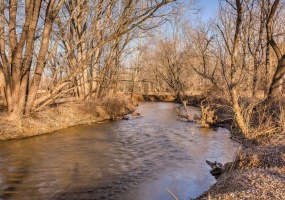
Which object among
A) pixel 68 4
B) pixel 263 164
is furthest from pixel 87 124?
pixel 263 164

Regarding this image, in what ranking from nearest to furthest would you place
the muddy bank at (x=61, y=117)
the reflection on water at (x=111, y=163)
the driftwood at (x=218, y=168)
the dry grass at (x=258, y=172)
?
the dry grass at (x=258, y=172)
the reflection on water at (x=111, y=163)
the driftwood at (x=218, y=168)
the muddy bank at (x=61, y=117)

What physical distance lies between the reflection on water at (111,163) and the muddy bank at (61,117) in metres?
0.83

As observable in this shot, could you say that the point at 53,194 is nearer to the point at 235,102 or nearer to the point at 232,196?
the point at 232,196

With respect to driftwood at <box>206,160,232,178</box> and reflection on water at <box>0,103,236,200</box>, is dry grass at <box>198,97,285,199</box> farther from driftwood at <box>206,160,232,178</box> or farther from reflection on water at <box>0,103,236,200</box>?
reflection on water at <box>0,103,236,200</box>

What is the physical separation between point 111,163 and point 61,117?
8316 mm

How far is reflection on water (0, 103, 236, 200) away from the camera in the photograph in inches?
263

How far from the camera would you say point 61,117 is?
1636cm

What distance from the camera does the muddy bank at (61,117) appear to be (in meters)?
12.8

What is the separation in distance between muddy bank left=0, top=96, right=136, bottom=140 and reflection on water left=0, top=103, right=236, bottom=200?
0.83m

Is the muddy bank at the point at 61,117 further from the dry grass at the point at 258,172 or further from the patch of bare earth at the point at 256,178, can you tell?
the patch of bare earth at the point at 256,178

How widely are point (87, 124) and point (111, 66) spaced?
6916 millimetres

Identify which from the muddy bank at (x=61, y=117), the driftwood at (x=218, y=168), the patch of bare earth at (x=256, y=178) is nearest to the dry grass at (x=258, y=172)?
the patch of bare earth at (x=256, y=178)

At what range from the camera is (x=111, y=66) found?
2261cm

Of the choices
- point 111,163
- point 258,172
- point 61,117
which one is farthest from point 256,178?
point 61,117
